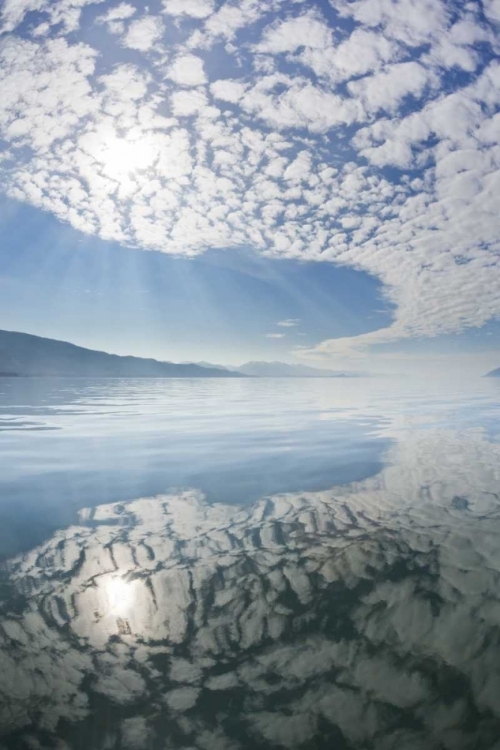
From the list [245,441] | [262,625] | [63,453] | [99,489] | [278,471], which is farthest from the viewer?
[245,441]

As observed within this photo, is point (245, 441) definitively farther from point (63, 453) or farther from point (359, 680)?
point (359, 680)

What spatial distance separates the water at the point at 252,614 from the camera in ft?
12.5

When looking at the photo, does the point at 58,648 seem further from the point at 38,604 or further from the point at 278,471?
the point at 278,471

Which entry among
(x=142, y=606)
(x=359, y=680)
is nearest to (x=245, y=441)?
(x=142, y=606)

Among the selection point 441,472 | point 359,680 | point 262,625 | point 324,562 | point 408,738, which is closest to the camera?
point 408,738

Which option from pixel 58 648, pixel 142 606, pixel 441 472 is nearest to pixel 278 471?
pixel 441 472

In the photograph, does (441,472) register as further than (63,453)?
No

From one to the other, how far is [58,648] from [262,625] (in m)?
2.33

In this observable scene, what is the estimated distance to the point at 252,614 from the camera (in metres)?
5.40

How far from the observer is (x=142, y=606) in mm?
5621

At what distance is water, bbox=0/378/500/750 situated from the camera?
3814 mm

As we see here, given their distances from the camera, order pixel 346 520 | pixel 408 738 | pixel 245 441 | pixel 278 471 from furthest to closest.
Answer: pixel 245 441 < pixel 278 471 < pixel 346 520 < pixel 408 738

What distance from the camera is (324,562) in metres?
6.83

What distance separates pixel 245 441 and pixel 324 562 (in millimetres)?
12937
